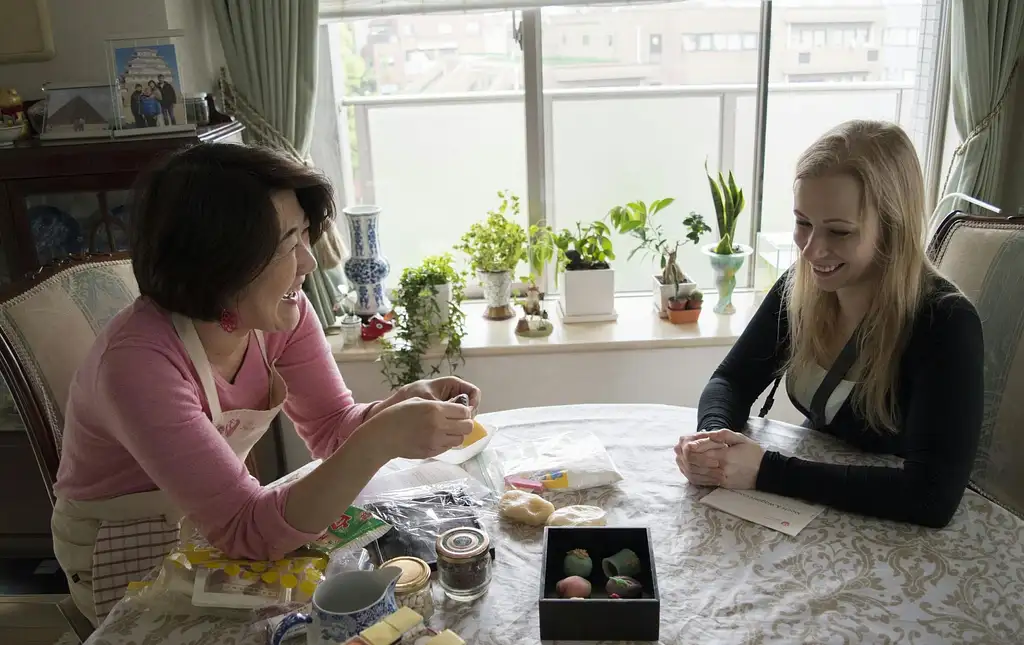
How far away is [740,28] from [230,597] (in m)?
2.42

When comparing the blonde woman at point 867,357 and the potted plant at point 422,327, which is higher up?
the blonde woman at point 867,357

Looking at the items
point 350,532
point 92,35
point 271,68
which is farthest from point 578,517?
point 92,35

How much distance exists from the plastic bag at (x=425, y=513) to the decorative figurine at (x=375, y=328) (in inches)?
52.9

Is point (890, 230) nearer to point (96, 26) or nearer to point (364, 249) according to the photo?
point (364, 249)

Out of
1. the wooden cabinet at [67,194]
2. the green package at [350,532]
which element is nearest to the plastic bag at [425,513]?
the green package at [350,532]

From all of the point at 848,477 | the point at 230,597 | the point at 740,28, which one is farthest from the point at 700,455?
the point at 740,28

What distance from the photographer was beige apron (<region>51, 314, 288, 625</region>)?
1207 mm

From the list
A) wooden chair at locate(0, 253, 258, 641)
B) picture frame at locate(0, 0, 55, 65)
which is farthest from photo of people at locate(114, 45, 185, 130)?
wooden chair at locate(0, 253, 258, 641)

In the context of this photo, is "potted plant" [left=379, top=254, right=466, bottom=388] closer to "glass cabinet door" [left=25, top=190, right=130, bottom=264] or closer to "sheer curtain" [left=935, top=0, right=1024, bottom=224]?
"glass cabinet door" [left=25, top=190, right=130, bottom=264]

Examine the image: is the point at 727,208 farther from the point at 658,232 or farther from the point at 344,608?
the point at 344,608

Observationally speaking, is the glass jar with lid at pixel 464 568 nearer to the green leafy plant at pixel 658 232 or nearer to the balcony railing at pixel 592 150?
the green leafy plant at pixel 658 232

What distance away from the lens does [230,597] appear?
3.21ft

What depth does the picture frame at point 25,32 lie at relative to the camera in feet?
7.14

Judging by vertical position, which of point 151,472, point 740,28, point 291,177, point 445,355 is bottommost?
point 445,355
